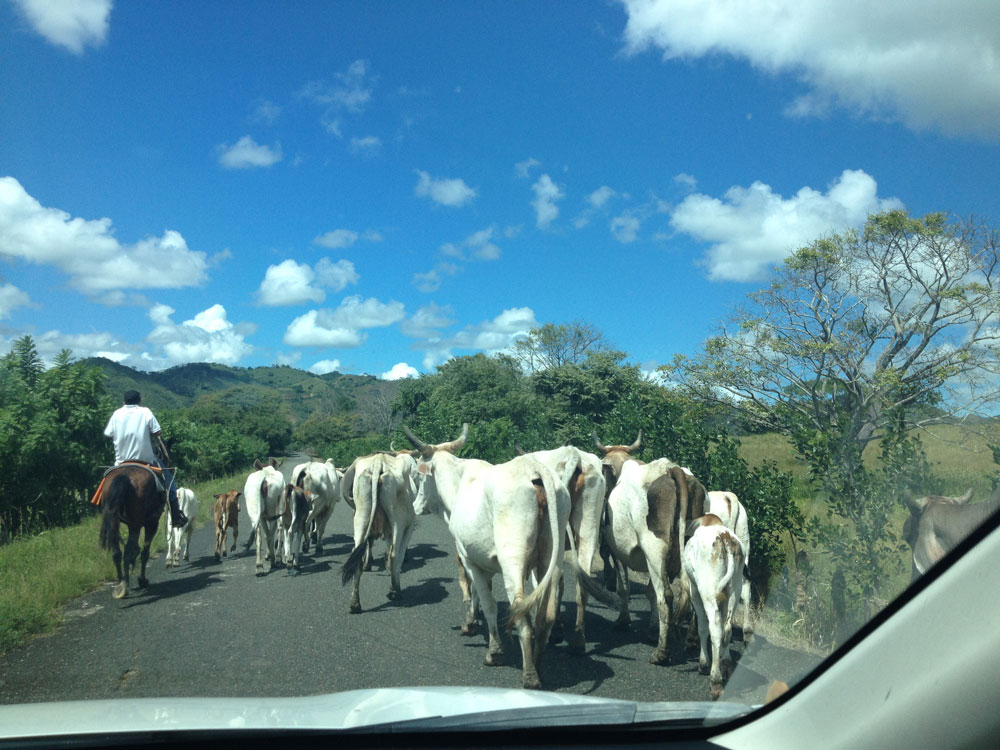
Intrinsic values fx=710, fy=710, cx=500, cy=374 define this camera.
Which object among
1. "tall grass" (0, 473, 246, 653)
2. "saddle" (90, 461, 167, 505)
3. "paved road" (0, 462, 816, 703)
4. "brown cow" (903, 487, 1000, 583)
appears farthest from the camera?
"saddle" (90, 461, 167, 505)

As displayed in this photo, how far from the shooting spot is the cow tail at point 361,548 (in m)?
8.20

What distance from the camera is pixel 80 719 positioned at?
2711mm

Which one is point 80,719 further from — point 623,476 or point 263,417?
point 263,417

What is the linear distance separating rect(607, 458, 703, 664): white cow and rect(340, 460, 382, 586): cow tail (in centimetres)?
308

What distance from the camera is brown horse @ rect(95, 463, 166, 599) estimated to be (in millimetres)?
9141

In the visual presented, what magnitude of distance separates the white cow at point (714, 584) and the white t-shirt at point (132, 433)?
7717mm

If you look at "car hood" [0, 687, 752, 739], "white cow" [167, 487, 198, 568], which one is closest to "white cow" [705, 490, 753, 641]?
"car hood" [0, 687, 752, 739]

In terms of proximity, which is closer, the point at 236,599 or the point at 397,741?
the point at 397,741

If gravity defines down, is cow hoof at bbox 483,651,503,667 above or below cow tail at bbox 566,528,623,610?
below

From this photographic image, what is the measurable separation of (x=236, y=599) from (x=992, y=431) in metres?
→ 8.07

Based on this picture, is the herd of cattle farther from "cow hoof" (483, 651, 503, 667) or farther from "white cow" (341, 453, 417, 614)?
"white cow" (341, 453, 417, 614)

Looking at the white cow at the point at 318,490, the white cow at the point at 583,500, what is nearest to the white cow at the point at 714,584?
the white cow at the point at 583,500

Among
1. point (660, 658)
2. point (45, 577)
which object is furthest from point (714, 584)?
point (45, 577)

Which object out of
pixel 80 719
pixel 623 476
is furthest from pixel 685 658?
pixel 80 719
